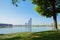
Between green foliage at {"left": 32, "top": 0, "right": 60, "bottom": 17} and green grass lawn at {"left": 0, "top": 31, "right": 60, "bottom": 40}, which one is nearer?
green grass lawn at {"left": 0, "top": 31, "right": 60, "bottom": 40}

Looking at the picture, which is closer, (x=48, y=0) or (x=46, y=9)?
(x=48, y=0)

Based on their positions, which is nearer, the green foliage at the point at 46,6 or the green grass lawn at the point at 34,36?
the green grass lawn at the point at 34,36

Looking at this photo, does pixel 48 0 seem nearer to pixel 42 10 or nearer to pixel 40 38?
pixel 42 10

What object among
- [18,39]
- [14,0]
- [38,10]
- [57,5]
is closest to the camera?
[18,39]

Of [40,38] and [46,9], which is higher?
[46,9]

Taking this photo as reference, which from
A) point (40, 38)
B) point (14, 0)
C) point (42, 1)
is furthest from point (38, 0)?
point (40, 38)

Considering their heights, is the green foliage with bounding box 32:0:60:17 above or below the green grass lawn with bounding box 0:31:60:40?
above

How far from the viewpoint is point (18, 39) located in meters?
16.1

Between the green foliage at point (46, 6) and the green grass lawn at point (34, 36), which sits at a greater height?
the green foliage at point (46, 6)

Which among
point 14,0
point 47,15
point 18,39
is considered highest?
point 14,0

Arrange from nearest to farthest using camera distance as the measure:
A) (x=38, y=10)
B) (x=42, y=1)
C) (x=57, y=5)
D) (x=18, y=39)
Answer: (x=18, y=39) → (x=42, y=1) → (x=57, y=5) → (x=38, y=10)

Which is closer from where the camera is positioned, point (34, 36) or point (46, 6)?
point (34, 36)

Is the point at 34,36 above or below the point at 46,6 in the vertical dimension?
below

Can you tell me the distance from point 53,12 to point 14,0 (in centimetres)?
757
